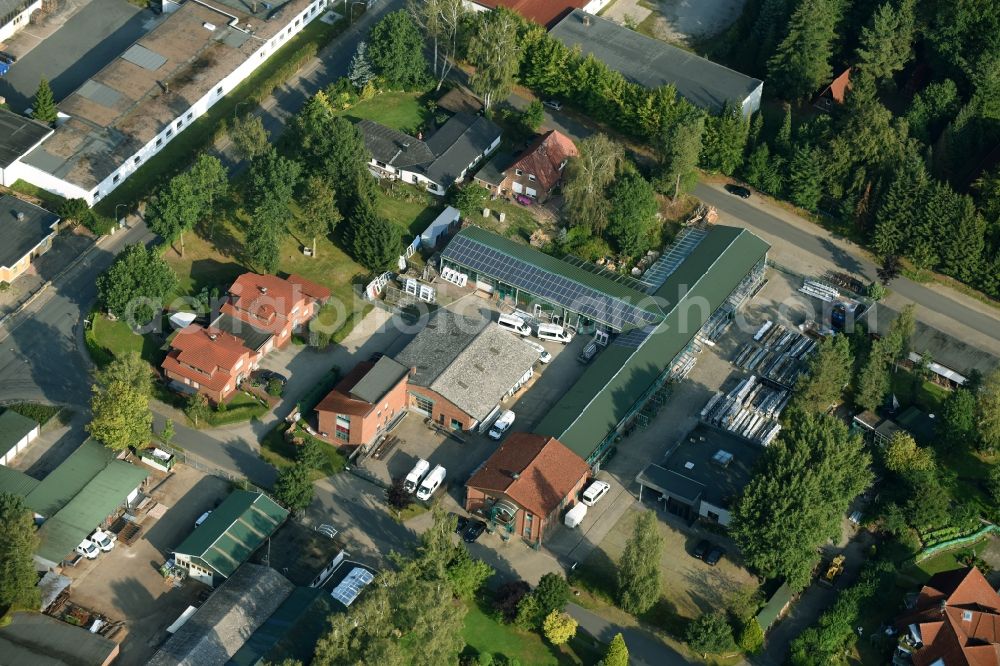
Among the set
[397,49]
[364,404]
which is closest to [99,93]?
[397,49]

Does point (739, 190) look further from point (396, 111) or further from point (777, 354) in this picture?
Result: point (396, 111)

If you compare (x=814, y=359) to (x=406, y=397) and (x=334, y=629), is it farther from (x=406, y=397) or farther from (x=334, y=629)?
(x=334, y=629)

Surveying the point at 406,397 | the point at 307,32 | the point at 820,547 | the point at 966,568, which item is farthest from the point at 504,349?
the point at 307,32

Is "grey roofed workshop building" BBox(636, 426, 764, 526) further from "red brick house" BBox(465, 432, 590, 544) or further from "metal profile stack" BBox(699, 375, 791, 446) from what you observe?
"red brick house" BBox(465, 432, 590, 544)

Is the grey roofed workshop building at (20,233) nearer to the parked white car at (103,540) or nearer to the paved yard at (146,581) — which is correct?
the paved yard at (146,581)

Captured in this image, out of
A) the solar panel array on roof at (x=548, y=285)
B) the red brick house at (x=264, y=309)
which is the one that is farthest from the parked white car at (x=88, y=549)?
the solar panel array on roof at (x=548, y=285)
